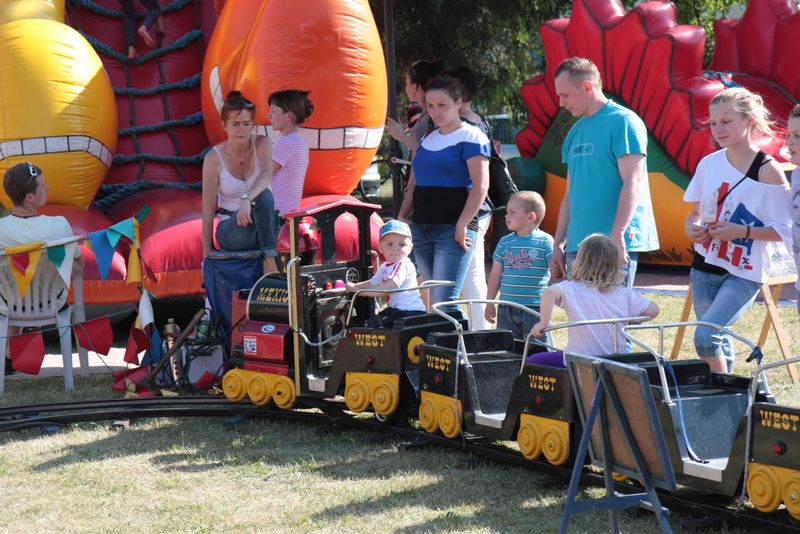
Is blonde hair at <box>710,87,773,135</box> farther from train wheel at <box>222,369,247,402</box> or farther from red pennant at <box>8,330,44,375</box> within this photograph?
red pennant at <box>8,330,44,375</box>

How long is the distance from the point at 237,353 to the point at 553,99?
769cm

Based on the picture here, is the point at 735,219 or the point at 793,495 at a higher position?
the point at 735,219

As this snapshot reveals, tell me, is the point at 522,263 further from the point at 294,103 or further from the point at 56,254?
the point at 56,254

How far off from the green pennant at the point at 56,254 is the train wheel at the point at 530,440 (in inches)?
139

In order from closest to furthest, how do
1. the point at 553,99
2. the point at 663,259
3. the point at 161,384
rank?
the point at 161,384
the point at 663,259
the point at 553,99

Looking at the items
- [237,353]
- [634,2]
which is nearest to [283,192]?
[237,353]

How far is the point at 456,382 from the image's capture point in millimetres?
5059

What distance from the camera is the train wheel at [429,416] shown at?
5258 mm

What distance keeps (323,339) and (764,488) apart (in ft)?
9.24

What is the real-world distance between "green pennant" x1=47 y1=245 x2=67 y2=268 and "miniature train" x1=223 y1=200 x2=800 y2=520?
1.27m

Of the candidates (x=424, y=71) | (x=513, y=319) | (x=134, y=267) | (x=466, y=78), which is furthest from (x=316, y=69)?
(x=513, y=319)

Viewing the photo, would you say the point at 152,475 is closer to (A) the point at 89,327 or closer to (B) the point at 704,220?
(A) the point at 89,327

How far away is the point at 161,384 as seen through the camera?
6871 mm

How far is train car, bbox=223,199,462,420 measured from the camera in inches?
218
